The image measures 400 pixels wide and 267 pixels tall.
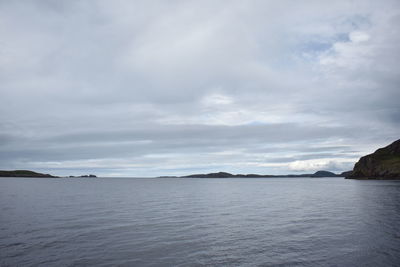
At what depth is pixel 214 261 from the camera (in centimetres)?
2042

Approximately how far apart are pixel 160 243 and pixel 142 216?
17502 mm

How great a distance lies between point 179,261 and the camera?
2053cm

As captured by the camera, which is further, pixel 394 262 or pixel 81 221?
pixel 81 221

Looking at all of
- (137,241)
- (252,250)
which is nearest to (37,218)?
(137,241)

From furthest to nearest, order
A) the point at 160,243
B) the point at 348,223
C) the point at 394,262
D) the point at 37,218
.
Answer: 1. the point at 37,218
2. the point at 348,223
3. the point at 160,243
4. the point at 394,262

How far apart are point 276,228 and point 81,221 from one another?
2589 cm

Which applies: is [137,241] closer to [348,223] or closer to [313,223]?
[313,223]

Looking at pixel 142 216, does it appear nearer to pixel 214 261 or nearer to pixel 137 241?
pixel 137 241

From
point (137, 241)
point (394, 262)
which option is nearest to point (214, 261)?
point (137, 241)

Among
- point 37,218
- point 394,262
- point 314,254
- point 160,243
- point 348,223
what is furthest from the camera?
point 37,218

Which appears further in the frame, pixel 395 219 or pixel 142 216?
pixel 142 216

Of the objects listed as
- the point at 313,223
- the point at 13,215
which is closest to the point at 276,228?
the point at 313,223

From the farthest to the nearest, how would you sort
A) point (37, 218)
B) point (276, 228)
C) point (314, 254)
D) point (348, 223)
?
point (37, 218) < point (348, 223) < point (276, 228) < point (314, 254)

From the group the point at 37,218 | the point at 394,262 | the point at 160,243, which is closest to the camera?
the point at 394,262
